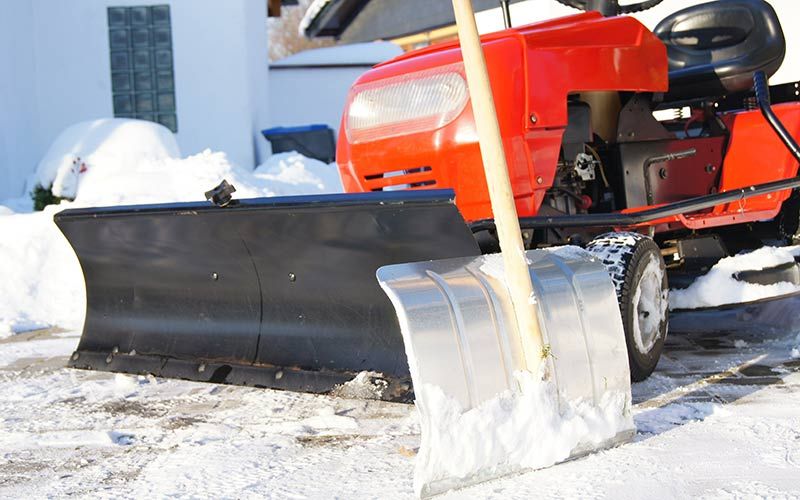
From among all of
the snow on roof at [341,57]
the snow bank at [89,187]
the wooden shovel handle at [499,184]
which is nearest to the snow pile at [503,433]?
the wooden shovel handle at [499,184]

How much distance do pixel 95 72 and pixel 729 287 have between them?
12.5 metres

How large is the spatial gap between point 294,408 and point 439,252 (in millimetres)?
832

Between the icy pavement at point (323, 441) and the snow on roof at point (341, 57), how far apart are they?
16220 mm

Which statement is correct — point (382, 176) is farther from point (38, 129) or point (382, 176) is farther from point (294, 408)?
point (38, 129)

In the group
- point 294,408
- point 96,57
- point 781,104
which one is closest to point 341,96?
point 96,57

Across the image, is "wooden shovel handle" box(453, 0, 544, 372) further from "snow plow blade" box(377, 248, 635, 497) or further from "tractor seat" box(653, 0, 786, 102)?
"tractor seat" box(653, 0, 786, 102)

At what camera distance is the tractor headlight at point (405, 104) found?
4.18m

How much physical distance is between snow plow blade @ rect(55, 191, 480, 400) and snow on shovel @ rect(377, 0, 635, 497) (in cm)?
51

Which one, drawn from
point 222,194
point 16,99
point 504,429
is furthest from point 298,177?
point 504,429

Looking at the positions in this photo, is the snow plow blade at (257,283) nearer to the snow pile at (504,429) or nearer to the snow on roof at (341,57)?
the snow pile at (504,429)

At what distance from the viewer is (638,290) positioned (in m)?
3.99

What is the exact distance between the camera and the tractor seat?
5.25 m

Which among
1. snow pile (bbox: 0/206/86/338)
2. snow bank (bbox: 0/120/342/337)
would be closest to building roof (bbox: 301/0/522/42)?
snow bank (bbox: 0/120/342/337)

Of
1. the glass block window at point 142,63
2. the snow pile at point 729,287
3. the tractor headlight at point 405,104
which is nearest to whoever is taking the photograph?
the tractor headlight at point 405,104
